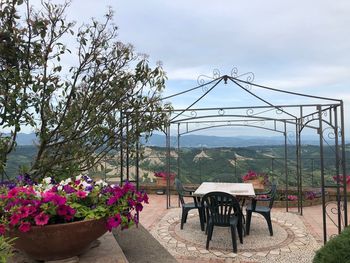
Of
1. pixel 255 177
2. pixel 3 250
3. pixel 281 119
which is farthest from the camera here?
pixel 255 177

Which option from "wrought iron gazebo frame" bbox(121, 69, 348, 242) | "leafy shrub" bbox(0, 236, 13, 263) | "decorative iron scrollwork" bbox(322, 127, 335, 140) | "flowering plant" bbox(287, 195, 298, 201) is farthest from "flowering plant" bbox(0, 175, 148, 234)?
"flowering plant" bbox(287, 195, 298, 201)

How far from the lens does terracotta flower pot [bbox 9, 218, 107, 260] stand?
136cm

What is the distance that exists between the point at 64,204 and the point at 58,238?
0.15 meters

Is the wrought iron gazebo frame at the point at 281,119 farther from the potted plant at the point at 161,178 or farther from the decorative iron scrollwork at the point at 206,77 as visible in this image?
the potted plant at the point at 161,178

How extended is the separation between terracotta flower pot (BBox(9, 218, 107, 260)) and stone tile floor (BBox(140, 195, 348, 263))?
8.10 feet

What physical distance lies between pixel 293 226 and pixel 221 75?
306 cm

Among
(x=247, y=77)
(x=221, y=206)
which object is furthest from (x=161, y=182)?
(x=247, y=77)

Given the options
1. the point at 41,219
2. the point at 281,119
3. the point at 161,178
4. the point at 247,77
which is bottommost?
the point at 161,178

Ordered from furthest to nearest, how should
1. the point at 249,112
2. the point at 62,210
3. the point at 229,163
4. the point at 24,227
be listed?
the point at 229,163
the point at 249,112
the point at 62,210
the point at 24,227

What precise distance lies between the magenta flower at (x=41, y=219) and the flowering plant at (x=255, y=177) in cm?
681

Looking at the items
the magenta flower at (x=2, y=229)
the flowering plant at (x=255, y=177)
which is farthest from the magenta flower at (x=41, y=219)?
the flowering plant at (x=255, y=177)

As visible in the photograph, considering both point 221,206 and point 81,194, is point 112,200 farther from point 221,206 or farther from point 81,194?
point 221,206

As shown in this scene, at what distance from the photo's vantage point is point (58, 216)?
1.46m

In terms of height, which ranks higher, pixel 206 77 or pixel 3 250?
pixel 206 77
